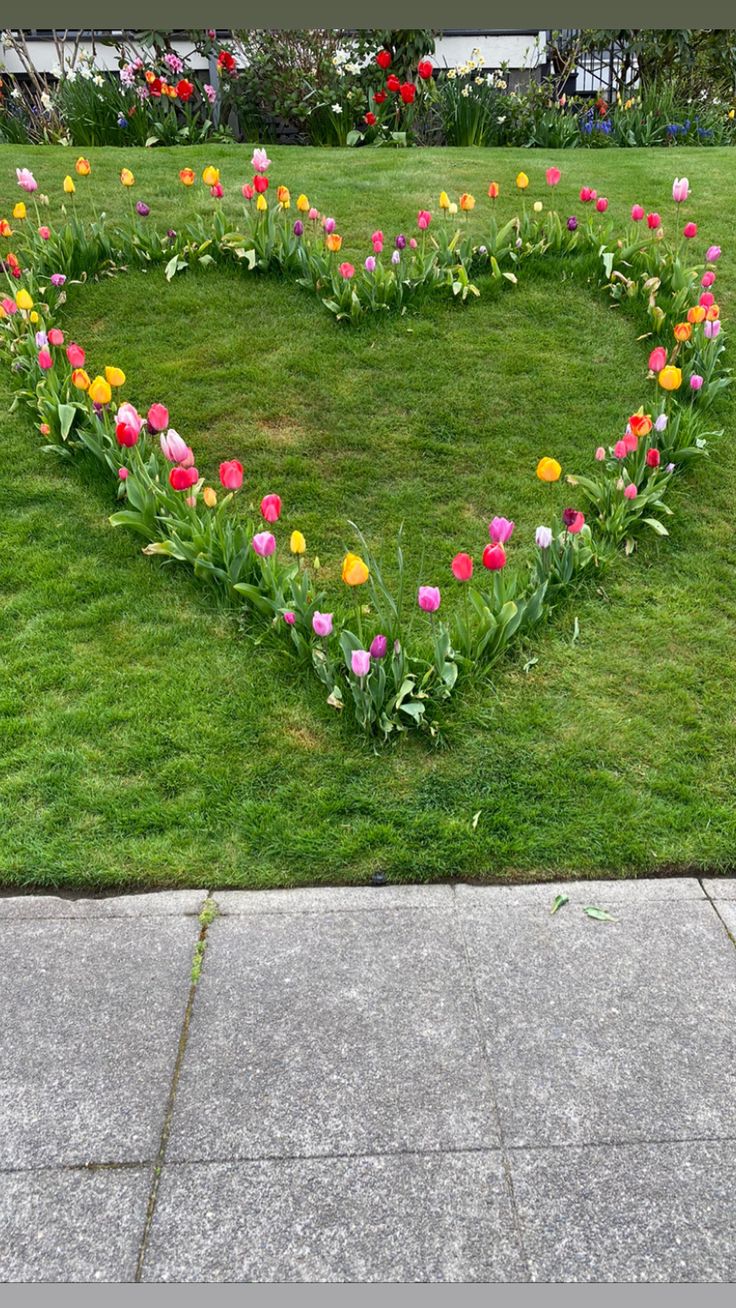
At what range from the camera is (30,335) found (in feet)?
19.0

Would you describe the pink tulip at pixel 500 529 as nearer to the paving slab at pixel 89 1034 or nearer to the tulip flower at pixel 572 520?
the tulip flower at pixel 572 520

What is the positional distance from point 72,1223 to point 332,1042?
752mm

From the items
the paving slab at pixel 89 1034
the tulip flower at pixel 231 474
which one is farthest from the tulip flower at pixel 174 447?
the paving slab at pixel 89 1034

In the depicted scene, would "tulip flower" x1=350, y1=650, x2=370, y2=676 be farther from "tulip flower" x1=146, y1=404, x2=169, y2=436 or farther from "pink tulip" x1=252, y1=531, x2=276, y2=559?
"tulip flower" x1=146, y1=404, x2=169, y2=436

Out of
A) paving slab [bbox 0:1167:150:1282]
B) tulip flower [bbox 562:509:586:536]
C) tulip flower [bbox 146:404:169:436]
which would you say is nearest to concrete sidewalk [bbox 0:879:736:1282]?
paving slab [bbox 0:1167:150:1282]

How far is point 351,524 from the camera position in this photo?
412cm

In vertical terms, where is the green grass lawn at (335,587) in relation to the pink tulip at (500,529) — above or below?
below

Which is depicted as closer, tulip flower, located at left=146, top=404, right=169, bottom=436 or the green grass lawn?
the green grass lawn

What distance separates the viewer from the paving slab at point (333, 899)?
3035 mm

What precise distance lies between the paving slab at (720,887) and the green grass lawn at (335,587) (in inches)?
2.4

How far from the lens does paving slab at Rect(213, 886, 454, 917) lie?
9.96ft

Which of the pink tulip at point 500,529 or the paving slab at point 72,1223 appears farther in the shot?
the pink tulip at point 500,529

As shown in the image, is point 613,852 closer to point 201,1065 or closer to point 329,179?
point 201,1065

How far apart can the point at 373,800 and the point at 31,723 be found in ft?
4.71
